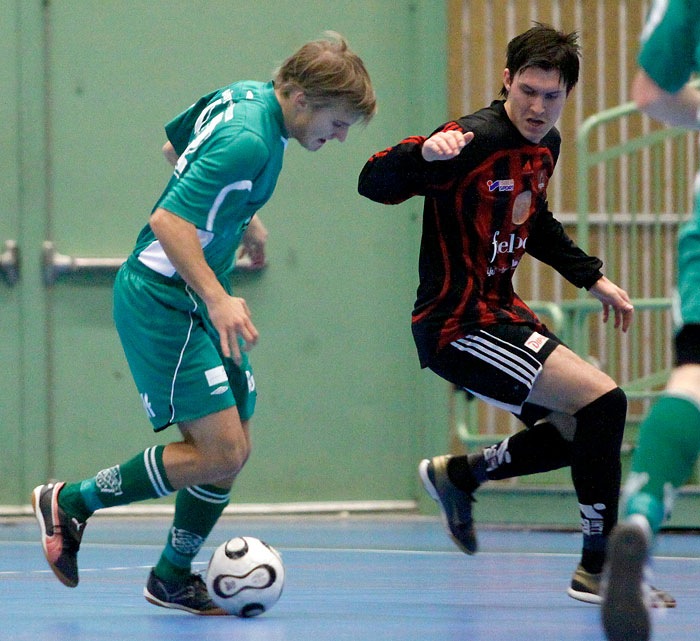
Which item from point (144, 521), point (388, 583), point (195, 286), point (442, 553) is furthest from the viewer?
point (144, 521)

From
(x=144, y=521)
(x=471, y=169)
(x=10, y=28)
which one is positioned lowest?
(x=144, y=521)

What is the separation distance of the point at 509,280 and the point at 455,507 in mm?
853

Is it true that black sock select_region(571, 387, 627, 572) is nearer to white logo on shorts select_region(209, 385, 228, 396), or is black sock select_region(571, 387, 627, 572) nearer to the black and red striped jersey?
the black and red striped jersey

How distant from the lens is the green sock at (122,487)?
3578mm

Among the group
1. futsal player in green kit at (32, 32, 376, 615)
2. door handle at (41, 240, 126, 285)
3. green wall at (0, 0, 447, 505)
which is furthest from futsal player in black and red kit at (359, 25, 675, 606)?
door handle at (41, 240, 126, 285)

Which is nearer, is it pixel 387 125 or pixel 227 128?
pixel 227 128

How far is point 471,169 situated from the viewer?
391 cm

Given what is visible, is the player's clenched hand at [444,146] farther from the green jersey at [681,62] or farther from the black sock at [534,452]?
the black sock at [534,452]

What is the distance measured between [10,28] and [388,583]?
3.96 meters

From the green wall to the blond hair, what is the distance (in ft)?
10.9

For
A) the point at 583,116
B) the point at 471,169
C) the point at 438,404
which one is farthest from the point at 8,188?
the point at 471,169

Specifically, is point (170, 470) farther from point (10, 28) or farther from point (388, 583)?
point (10, 28)

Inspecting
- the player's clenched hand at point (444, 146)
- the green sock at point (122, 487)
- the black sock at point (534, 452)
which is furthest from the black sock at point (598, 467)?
the green sock at point (122, 487)

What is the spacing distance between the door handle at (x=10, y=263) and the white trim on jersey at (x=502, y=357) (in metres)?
3.50
